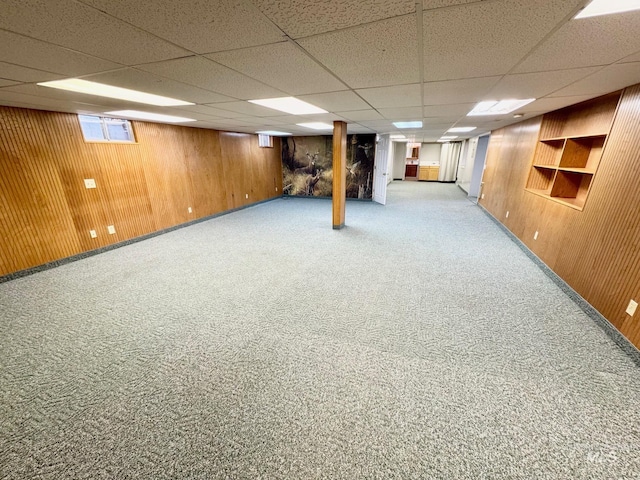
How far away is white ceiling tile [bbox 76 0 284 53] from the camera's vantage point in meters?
1.06

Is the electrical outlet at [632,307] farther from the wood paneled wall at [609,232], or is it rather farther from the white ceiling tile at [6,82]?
the white ceiling tile at [6,82]

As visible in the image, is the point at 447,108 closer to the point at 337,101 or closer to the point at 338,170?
the point at 337,101

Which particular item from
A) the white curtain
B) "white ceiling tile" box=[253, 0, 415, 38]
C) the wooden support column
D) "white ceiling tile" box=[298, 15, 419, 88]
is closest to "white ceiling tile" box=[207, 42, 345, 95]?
"white ceiling tile" box=[298, 15, 419, 88]

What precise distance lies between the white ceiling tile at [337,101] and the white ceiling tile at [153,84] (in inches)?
37.8

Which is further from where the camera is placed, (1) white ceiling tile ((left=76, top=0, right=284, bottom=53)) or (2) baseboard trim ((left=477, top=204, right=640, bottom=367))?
(2) baseboard trim ((left=477, top=204, right=640, bottom=367))

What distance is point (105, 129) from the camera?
4.29 m

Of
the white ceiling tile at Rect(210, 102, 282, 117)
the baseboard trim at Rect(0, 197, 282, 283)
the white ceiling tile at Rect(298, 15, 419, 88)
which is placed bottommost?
the baseboard trim at Rect(0, 197, 282, 283)

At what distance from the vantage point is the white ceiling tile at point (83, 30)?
1065mm

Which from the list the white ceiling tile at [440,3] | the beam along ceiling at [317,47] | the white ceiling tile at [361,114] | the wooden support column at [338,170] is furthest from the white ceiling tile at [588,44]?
the wooden support column at [338,170]

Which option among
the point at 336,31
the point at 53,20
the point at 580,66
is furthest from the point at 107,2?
the point at 580,66

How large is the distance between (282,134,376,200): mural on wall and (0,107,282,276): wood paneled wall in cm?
271

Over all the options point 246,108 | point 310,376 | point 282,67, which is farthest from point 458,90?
point 310,376

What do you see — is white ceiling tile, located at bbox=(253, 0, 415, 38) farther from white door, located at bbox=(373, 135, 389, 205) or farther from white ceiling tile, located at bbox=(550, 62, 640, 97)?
white door, located at bbox=(373, 135, 389, 205)

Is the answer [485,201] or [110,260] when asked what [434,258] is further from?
[110,260]
